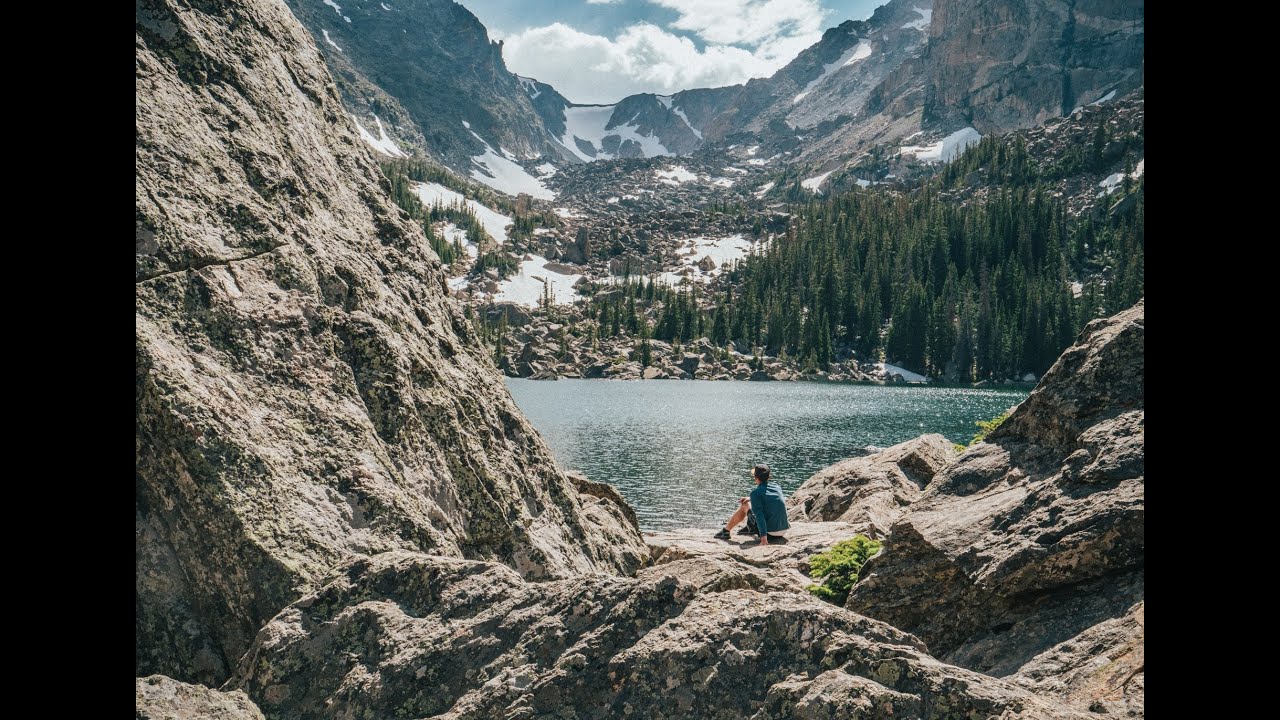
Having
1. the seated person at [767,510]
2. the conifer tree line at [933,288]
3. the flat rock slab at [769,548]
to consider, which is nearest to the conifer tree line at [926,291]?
the conifer tree line at [933,288]

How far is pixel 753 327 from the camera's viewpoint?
6442 inches

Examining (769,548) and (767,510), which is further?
(767,510)

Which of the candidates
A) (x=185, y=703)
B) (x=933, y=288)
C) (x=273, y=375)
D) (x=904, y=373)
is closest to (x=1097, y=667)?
(x=185, y=703)

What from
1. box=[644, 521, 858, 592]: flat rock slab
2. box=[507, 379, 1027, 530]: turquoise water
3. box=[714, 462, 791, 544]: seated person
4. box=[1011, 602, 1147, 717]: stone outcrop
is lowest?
box=[507, 379, 1027, 530]: turquoise water

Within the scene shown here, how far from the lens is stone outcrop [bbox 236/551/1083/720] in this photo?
11.1ft

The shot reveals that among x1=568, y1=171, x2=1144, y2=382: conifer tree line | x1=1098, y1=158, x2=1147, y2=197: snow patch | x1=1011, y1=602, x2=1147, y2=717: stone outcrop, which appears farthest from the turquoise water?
x1=1098, y1=158, x2=1147, y2=197: snow patch

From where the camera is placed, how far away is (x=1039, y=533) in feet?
21.3

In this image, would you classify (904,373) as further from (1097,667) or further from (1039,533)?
(1097,667)

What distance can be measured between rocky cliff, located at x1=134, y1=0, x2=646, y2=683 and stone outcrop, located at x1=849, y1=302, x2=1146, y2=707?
3417 mm

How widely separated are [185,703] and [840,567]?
790 cm

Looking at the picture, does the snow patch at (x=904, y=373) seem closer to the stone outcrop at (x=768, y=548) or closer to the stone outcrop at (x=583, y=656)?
the stone outcrop at (x=768, y=548)

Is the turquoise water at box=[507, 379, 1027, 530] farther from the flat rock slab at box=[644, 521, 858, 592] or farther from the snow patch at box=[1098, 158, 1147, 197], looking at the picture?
the snow patch at box=[1098, 158, 1147, 197]

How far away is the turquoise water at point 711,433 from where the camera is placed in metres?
33.9
